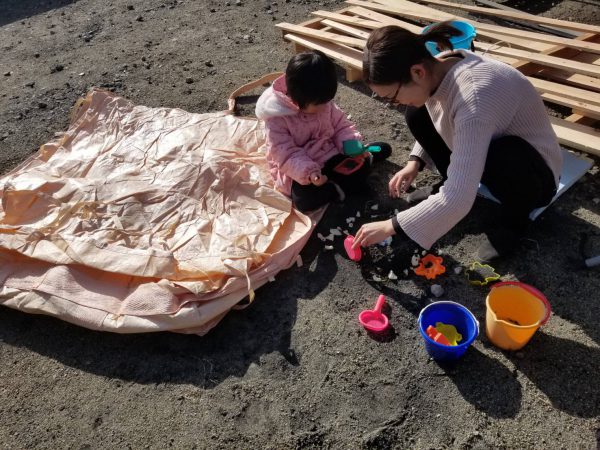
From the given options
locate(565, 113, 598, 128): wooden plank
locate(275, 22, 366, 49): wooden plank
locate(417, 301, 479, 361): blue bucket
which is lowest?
locate(417, 301, 479, 361): blue bucket

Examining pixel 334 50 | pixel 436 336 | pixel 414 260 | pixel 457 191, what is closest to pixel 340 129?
pixel 414 260

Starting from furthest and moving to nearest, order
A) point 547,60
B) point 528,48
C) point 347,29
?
1. point 347,29
2. point 528,48
3. point 547,60

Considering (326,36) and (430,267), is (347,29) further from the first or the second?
(430,267)

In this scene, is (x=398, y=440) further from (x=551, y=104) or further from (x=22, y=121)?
(x=22, y=121)

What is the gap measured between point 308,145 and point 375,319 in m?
1.33

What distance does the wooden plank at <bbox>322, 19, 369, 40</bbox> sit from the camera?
14.8 ft

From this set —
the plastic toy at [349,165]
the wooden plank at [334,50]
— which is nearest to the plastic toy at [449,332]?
the plastic toy at [349,165]

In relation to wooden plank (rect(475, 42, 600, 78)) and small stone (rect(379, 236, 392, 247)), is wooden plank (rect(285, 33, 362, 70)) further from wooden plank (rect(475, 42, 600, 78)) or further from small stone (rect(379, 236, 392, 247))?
small stone (rect(379, 236, 392, 247))

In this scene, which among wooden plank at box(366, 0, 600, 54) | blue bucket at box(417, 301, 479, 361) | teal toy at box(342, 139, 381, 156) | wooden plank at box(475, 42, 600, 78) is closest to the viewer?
blue bucket at box(417, 301, 479, 361)

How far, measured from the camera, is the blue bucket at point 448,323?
83.5 inches

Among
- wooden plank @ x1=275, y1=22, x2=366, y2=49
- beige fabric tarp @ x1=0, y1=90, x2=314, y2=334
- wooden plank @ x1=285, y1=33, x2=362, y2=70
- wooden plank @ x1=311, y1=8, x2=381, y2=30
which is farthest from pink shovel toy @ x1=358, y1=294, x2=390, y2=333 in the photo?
wooden plank @ x1=311, y1=8, x2=381, y2=30

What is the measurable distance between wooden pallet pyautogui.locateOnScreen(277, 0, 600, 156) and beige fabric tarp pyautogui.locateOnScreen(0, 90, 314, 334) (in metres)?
1.41

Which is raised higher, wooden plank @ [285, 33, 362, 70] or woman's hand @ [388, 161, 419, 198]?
wooden plank @ [285, 33, 362, 70]

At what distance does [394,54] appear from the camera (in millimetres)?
1970
